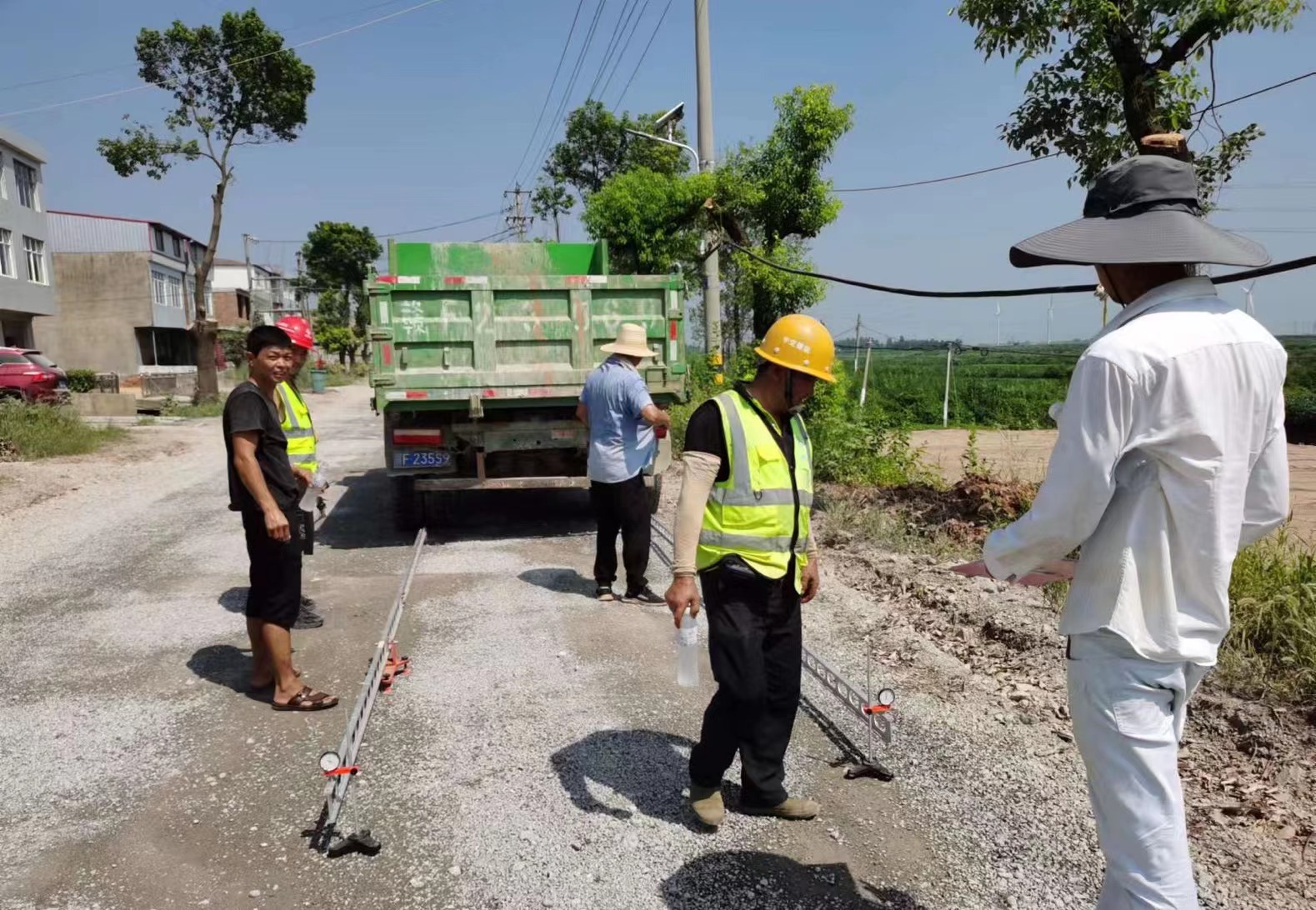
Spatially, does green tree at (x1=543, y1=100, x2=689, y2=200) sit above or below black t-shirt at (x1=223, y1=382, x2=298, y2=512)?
above

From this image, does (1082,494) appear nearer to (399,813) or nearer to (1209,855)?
(1209,855)

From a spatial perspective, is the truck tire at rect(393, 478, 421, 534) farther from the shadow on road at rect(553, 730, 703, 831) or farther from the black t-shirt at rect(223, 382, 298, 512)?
the shadow on road at rect(553, 730, 703, 831)

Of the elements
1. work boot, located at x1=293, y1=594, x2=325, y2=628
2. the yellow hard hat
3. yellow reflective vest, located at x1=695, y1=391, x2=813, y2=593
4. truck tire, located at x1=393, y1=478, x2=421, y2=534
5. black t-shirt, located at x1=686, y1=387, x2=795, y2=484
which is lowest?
work boot, located at x1=293, y1=594, x2=325, y2=628

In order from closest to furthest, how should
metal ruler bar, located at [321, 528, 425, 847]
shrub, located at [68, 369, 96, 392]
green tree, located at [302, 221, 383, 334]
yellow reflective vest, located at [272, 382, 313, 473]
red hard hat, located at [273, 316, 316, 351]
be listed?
metal ruler bar, located at [321, 528, 425, 847] → red hard hat, located at [273, 316, 316, 351] → yellow reflective vest, located at [272, 382, 313, 473] → shrub, located at [68, 369, 96, 392] → green tree, located at [302, 221, 383, 334]

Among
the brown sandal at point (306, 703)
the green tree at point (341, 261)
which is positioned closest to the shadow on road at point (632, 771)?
the brown sandal at point (306, 703)

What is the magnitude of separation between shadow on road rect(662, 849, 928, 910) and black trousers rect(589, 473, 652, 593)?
9.83 ft

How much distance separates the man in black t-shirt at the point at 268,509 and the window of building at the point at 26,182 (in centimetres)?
3512

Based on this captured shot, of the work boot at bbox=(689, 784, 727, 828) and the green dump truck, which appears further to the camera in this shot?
the green dump truck

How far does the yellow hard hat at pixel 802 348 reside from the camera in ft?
9.50

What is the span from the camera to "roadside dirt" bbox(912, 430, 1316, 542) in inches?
352

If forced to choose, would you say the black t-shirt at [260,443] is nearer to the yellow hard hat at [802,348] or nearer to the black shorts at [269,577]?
the black shorts at [269,577]

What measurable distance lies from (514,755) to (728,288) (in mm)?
16347

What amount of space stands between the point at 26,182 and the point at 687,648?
38655 millimetres

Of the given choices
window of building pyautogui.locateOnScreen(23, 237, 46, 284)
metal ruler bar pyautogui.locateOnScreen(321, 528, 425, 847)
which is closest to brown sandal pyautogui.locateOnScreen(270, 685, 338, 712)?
metal ruler bar pyautogui.locateOnScreen(321, 528, 425, 847)
